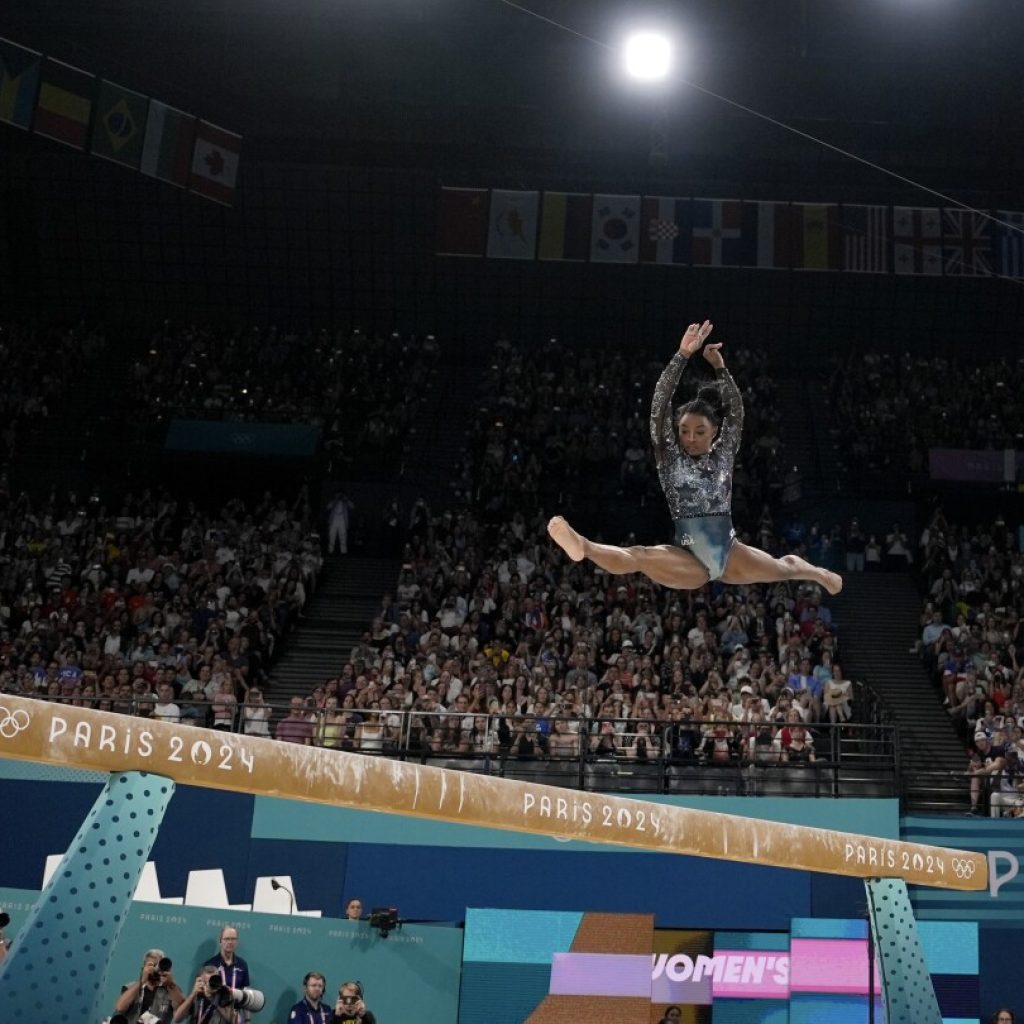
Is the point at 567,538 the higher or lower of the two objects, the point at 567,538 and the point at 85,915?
the higher

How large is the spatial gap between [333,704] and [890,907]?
10.3m

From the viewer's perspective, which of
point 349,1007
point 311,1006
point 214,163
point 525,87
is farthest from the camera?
point 525,87

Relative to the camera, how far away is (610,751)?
14719 millimetres

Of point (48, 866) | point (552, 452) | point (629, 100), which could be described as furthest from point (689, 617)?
point (629, 100)

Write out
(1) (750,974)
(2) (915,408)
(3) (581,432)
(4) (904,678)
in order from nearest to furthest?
(1) (750,974), (4) (904,678), (3) (581,432), (2) (915,408)

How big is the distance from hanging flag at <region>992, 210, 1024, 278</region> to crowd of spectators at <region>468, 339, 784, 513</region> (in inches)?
196

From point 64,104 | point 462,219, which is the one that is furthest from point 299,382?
point 64,104

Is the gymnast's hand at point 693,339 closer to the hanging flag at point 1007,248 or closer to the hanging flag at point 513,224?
the hanging flag at point 513,224

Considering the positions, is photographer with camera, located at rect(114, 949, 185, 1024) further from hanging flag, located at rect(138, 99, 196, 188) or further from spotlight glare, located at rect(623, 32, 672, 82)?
hanging flag, located at rect(138, 99, 196, 188)

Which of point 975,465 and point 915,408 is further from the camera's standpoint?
point 915,408

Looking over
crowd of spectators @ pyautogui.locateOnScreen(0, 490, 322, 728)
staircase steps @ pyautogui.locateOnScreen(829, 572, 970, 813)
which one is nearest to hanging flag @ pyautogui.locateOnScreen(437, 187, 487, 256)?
crowd of spectators @ pyautogui.locateOnScreen(0, 490, 322, 728)

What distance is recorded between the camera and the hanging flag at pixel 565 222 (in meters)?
23.6

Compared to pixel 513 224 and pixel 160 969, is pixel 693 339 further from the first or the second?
pixel 513 224

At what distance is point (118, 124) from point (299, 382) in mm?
6903
